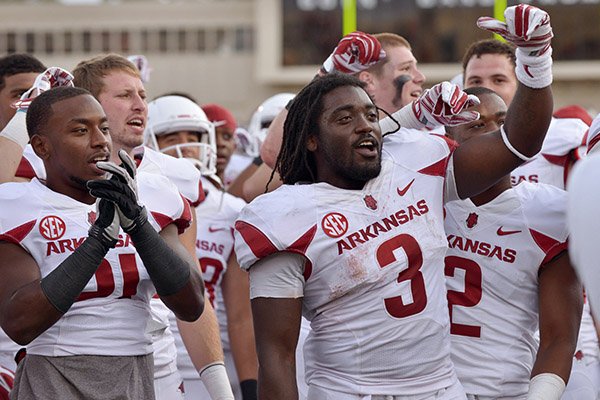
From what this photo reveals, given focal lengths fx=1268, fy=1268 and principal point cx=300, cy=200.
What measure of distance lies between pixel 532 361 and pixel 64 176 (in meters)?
1.69

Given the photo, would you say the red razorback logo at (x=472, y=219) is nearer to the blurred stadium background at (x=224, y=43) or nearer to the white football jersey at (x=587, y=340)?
the white football jersey at (x=587, y=340)

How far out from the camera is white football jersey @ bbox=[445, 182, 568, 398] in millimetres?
4250

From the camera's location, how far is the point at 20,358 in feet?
13.6

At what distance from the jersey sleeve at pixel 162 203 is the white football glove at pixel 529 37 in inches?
43.8

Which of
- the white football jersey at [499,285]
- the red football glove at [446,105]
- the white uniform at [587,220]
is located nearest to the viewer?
the white uniform at [587,220]

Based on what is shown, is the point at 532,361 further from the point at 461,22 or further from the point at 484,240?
the point at 461,22

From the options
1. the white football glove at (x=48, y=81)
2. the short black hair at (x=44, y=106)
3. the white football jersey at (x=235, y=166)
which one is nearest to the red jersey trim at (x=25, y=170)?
the white football glove at (x=48, y=81)

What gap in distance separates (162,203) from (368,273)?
717 millimetres

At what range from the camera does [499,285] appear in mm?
4285

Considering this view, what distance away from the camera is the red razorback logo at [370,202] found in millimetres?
3889

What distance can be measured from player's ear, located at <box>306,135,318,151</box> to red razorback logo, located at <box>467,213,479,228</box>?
2.12 ft

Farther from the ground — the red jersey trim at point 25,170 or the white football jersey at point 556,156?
the red jersey trim at point 25,170

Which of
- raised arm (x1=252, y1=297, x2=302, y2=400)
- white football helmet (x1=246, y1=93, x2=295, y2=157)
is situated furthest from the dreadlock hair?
white football helmet (x1=246, y1=93, x2=295, y2=157)

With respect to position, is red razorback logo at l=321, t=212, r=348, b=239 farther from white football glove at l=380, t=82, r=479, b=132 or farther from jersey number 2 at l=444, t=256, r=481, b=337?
jersey number 2 at l=444, t=256, r=481, b=337
